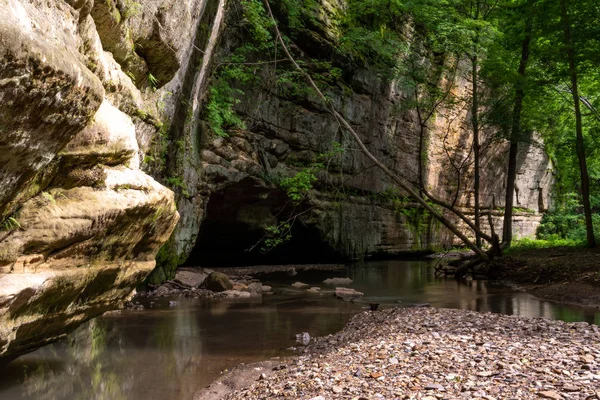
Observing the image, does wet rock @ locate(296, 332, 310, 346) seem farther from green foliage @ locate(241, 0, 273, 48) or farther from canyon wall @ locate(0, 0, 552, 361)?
green foliage @ locate(241, 0, 273, 48)

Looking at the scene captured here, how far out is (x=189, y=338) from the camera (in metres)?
8.52

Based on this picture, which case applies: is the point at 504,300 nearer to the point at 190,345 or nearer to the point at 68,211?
the point at 190,345

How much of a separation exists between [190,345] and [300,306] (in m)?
4.37

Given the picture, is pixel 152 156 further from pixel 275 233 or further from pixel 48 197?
pixel 275 233

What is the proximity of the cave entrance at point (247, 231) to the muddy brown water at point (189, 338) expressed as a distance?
544 centimetres

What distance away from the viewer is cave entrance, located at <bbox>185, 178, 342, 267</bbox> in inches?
752

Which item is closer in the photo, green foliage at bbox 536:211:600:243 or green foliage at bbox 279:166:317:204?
green foliage at bbox 279:166:317:204

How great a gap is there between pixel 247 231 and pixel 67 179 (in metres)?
15.9

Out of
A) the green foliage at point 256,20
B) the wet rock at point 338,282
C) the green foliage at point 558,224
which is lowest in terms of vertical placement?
the wet rock at point 338,282

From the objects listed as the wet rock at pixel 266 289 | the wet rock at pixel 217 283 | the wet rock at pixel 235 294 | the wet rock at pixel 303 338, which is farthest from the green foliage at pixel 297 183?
the wet rock at pixel 303 338

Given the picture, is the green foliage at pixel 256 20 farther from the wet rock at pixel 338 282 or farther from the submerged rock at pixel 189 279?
the wet rock at pixel 338 282

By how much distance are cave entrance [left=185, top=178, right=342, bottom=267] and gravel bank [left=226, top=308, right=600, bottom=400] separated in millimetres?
11065

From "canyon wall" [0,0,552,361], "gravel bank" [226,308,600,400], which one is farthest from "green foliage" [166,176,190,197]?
"gravel bank" [226,308,600,400]

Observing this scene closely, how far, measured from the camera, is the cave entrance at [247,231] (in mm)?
19109
